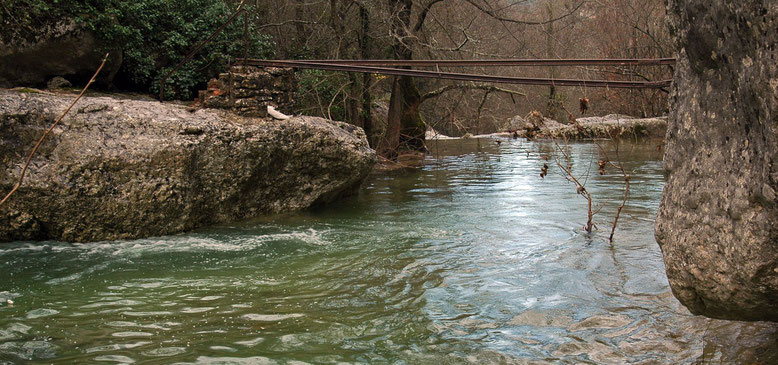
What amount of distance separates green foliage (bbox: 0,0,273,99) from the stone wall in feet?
2.94

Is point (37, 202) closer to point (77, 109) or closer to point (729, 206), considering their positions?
point (77, 109)

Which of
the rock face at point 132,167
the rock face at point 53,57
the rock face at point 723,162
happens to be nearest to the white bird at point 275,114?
the rock face at point 132,167

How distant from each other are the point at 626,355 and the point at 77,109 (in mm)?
6489

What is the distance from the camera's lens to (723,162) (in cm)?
318

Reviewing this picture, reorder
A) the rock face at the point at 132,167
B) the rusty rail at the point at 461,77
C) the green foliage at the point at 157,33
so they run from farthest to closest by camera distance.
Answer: the green foliage at the point at 157,33
the rusty rail at the point at 461,77
the rock face at the point at 132,167

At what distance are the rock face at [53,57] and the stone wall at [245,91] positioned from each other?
162cm

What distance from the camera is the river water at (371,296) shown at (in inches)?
161

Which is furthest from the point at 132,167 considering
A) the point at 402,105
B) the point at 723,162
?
the point at 402,105

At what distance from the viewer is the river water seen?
13.4ft

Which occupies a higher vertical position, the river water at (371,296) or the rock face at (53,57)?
the rock face at (53,57)

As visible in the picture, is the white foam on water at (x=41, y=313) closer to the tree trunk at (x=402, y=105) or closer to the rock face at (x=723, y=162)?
the rock face at (x=723, y=162)

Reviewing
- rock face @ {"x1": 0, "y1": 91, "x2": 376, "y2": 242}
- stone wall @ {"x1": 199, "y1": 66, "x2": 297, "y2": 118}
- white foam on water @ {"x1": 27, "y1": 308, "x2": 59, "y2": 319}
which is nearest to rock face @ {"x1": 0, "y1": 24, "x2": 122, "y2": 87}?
rock face @ {"x1": 0, "y1": 91, "x2": 376, "y2": 242}

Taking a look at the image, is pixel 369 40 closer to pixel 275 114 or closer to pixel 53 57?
pixel 275 114

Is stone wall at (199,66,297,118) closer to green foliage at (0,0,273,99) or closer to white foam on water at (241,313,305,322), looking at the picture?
green foliage at (0,0,273,99)
